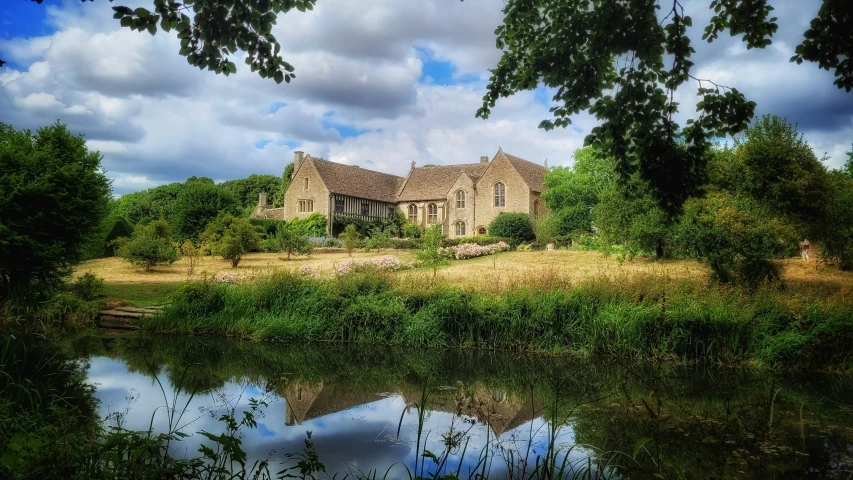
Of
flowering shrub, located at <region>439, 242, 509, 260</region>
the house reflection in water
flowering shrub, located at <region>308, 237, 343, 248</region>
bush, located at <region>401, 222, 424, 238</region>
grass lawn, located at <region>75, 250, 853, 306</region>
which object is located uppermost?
bush, located at <region>401, 222, 424, 238</region>

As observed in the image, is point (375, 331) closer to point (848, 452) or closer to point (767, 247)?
point (848, 452)

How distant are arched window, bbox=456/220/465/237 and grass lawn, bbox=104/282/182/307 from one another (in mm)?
28276

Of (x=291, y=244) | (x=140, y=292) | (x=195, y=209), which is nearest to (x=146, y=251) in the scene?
(x=140, y=292)

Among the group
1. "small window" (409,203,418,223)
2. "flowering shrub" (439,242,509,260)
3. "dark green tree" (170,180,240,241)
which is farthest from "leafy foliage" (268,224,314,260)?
"small window" (409,203,418,223)

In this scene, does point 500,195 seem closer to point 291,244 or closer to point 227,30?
point 291,244

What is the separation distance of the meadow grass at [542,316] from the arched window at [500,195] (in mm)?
29311

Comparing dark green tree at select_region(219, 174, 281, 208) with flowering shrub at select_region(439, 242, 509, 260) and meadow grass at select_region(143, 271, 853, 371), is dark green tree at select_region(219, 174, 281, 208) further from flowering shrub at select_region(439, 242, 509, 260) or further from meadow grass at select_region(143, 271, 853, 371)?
meadow grass at select_region(143, 271, 853, 371)

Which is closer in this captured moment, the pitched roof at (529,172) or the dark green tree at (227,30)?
the dark green tree at (227,30)

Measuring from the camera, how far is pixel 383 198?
46438mm

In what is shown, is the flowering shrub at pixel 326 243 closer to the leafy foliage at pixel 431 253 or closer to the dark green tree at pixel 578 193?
the dark green tree at pixel 578 193

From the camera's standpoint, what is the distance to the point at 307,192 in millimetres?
44062

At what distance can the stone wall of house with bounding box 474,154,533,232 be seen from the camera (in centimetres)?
4122

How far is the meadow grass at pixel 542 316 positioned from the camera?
10.3 metres

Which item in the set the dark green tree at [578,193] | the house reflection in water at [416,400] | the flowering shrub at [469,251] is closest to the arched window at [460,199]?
the dark green tree at [578,193]
